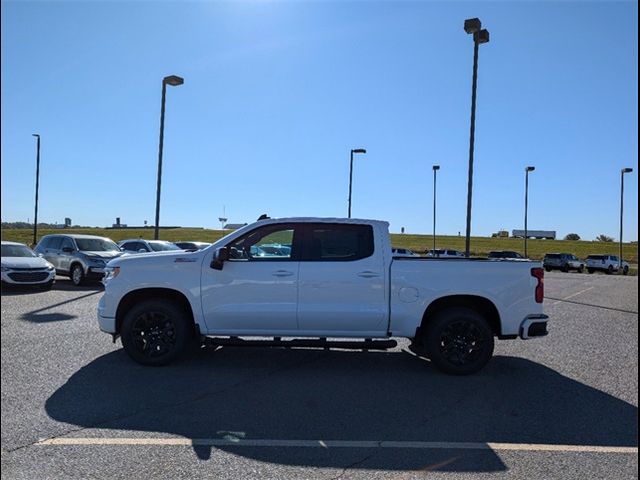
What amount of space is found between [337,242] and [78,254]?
1292cm

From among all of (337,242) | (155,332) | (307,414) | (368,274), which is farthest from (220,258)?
(307,414)

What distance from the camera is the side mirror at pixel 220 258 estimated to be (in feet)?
21.5

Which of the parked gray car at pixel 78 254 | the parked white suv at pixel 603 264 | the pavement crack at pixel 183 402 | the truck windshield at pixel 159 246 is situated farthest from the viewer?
the parked white suv at pixel 603 264

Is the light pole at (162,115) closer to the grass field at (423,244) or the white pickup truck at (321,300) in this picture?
the white pickup truck at (321,300)

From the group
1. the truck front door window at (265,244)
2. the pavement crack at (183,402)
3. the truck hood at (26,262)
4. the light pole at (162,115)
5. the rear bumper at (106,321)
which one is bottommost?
the pavement crack at (183,402)

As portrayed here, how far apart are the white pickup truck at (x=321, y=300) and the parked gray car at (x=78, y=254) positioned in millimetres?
11037

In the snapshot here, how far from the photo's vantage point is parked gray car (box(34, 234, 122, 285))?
16906 mm

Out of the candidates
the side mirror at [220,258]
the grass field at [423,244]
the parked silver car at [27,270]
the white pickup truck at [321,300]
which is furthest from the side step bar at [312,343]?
the grass field at [423,244]

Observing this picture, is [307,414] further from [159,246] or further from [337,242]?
[159,246]

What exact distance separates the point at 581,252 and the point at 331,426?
7362cm

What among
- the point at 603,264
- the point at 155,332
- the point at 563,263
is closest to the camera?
the point at 155,332

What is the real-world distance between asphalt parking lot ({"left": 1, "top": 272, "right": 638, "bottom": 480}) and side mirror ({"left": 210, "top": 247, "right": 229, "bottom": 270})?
1253 millimetres

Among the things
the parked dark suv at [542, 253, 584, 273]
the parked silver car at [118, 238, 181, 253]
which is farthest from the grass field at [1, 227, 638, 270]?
the parked silver car at [118, 238, 181, 253]

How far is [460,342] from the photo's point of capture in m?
6.65
